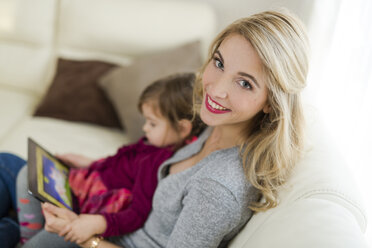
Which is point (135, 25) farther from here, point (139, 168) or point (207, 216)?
point (207, 216)

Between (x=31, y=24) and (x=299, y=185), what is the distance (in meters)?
1.89

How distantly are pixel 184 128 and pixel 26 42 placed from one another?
1358 mm

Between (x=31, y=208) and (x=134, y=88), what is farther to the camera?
(x=134, y=88)

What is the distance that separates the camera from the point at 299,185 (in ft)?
3.10

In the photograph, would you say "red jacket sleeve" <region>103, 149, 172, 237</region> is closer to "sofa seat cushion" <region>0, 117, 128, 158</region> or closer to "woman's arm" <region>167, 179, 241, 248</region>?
"woman's arm" <region>167, 179, 241, 248</region>

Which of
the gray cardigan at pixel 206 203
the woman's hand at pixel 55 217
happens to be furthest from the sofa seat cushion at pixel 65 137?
the gray cardigan at pixel 206 203

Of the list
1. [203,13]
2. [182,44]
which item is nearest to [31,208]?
[182,44]

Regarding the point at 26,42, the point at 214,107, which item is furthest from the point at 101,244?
the point at 26,42

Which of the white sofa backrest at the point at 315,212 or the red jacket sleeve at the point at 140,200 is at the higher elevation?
the white sofa backrest at the point at 315,212

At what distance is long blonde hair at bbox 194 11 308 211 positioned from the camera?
912 mm

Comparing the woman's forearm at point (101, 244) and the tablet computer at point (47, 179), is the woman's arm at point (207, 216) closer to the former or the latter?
the woman's forearm at point (101, 244)

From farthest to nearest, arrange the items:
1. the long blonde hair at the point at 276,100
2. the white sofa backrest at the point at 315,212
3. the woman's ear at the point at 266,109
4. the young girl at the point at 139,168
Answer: the young girl at the point at 139,168
the woman's ear at the point at 266,109
the long blonde hair at the point at 276,100
the white sofa backrest at the point at 315,212

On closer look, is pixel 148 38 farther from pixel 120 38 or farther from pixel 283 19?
pixel 283 19

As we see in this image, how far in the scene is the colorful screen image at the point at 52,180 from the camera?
1.19 m
